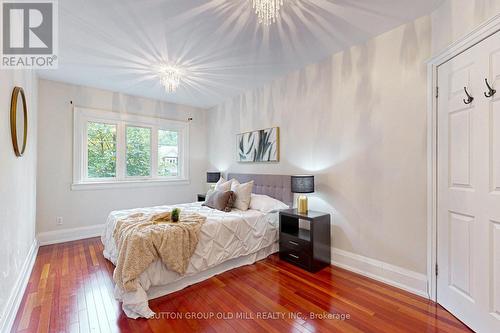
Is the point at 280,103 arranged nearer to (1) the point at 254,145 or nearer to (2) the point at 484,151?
(1) the point at 254,145

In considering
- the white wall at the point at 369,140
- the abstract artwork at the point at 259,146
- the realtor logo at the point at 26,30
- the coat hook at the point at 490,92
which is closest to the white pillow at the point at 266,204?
the white wall at the point at 369,140

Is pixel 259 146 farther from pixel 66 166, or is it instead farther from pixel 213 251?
pixel 66 166

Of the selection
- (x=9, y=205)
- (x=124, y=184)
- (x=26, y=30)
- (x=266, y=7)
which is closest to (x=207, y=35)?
(x=266, y=7)

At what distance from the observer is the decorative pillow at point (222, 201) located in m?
3.34

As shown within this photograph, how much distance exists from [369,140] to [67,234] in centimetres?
475

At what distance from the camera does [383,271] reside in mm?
2473

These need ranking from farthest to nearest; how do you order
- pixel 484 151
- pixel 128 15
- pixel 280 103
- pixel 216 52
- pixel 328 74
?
1. pixel 280 103
2. pixel 328 74
3. pixel 216 52
4. pixel 128 15
5. pixel 484 151

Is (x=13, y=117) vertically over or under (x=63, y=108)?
under

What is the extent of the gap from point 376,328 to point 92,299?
8.11ft

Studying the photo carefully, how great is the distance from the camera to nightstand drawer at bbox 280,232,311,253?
2744 millimetres

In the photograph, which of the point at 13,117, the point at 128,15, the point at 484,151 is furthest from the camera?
the point at 128,15

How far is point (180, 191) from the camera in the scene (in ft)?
16.8

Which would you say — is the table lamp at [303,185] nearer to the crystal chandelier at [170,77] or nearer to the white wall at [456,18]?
→ the white wall at [456,18]

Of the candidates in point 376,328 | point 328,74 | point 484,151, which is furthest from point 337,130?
point 376,328
